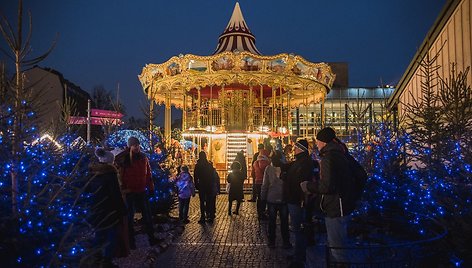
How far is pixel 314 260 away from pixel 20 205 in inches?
191

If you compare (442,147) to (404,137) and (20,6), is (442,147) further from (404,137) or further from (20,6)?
(20,6)

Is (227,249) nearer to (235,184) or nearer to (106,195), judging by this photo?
(106,195)

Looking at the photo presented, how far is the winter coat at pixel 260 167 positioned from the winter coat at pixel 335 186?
7.95 meters

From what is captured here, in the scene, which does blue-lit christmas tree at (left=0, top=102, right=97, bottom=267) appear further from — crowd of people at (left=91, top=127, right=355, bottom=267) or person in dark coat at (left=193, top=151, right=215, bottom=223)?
person in dark coat at (left=193, top=151, right=215, bottom=223)

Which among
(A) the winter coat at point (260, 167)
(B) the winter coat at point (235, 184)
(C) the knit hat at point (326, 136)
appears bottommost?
(B) the winter coat at point (235, 184)

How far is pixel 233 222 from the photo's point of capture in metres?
12.2

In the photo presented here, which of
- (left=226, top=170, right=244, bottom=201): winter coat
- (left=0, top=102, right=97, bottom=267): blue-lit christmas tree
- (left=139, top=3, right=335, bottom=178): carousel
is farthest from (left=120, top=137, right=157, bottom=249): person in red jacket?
(left=139, top=3, right=335, bottom=178): carousel

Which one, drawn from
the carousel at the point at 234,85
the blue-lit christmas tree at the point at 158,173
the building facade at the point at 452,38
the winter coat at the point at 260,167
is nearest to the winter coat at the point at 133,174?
the blue-lit christmas tree at the point at 158,173

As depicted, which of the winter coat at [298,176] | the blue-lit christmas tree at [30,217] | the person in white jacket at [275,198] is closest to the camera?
A: the blue-lit christmas tree at [30,217]

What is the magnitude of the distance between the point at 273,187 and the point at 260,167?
4.85m

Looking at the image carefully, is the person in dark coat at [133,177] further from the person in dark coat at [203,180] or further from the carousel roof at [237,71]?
the carousel roof at [237,71]

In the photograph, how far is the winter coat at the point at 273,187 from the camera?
28.4 ft

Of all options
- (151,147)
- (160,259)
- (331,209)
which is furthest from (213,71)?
(331,209)

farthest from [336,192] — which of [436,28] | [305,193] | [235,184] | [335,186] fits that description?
[436,28]
